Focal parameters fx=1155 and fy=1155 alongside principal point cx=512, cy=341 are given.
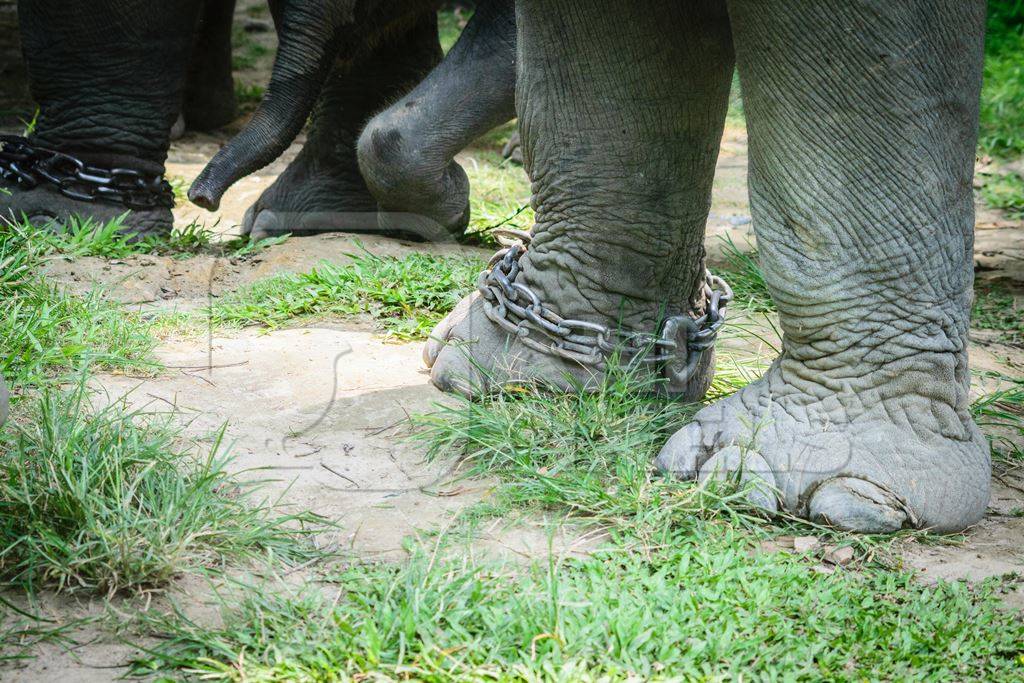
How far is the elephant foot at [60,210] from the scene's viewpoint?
4.03 m

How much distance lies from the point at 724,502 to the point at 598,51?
1.10 meters

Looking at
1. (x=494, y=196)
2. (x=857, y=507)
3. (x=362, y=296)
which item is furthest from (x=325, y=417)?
(x=494, y=196)

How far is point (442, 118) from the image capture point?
393cm

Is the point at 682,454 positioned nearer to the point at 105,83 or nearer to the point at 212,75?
the point at 105,83

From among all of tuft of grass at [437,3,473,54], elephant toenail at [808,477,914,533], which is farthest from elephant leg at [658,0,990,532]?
tuft of grass at [437,3,473,54]

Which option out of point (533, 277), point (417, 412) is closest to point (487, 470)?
point (417, 412)

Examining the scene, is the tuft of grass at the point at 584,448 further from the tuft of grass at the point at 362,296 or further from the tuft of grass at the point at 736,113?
the tuft of grass at the point at 736,113

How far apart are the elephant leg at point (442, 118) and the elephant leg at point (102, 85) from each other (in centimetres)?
81

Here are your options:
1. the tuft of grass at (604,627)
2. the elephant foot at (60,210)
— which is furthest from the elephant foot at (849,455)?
the elephant foot at (60,210)

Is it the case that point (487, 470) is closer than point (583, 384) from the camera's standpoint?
Yes

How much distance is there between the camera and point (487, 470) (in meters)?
2.41

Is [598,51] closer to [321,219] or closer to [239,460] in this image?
[239,460]

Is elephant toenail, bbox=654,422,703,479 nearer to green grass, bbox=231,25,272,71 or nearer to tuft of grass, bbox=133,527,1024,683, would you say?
tuft of grass, bbox=133,527,1024,683

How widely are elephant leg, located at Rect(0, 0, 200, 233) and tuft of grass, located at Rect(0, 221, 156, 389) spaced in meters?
0.84
